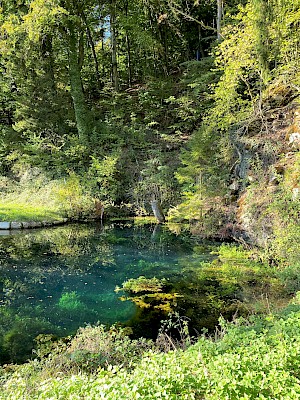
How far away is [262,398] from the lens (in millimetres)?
1911

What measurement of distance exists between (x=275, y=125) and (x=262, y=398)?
8650 millimetres

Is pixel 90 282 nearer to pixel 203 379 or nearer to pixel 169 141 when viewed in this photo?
pixel 203 379

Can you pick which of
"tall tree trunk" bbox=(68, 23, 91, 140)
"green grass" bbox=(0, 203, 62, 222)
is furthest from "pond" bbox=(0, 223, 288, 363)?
"tall tree trunk" bbox=(68, 23, 91, 140)

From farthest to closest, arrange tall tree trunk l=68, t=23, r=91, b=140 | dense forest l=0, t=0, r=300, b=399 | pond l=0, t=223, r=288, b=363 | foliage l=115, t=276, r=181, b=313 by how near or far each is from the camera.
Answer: tall tree trunk l=68, t=23, r=91, b=140 < foliage l=115, t=276, r=181, b=313 < pond l=0, t=223, r=288, b=363 < dense forest l=0, t=0, r=300, b=399

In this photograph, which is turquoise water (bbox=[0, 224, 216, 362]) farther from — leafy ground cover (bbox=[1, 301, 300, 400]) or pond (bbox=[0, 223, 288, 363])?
leafy ground cover (bbox=[1, 301, 300, 400])

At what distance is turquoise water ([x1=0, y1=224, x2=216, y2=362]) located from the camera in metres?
5.05

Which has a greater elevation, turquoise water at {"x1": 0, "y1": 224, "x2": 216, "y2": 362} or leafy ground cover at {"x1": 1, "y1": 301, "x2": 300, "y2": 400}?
leafy ground cover at {"x1": 1, "y1": 301, "x2": 300, "y2": 400}

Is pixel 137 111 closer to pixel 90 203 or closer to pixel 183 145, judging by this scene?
pixel 183 145

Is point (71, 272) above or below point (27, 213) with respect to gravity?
below

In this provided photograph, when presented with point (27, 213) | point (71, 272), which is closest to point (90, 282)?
point (71, 272)

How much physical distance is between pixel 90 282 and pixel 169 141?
997 cm

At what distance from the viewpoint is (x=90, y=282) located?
6.89 m

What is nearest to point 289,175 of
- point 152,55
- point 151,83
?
point 151,83

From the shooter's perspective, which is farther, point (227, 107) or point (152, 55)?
point (152, 55)
